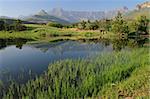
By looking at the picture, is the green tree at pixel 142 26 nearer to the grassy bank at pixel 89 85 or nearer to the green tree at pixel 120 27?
the green tree at pixel 120 27

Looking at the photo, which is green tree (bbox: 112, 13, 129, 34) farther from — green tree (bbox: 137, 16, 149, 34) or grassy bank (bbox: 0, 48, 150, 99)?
grassy bank (bbox: 0, 48, 150, 99)

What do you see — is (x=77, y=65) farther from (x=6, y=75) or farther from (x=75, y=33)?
(x=75, y=33)

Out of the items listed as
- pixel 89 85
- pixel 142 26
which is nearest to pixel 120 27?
pixel 142 26

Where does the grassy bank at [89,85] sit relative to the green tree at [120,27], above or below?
below

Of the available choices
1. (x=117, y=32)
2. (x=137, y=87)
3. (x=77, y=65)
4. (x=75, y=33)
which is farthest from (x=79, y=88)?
(x=75, y=33)

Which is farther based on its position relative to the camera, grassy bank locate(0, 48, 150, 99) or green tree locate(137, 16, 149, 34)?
green tree locate(137, 16, 149, 34)

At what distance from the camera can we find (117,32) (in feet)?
317

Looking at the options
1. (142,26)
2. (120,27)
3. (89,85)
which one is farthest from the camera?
(142,26)

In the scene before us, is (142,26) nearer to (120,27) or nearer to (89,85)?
(120,27)

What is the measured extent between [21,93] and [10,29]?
93997mm

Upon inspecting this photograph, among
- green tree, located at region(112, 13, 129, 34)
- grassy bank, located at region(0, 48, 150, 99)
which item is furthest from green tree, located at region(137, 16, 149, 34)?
grassy bank, located at region(0, 48, 150, 99)

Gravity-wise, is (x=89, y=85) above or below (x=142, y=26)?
below

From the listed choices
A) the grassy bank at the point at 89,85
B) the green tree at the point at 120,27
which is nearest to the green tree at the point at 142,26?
the green tree at the point at 120,27

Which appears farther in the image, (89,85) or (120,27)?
(120,27)
